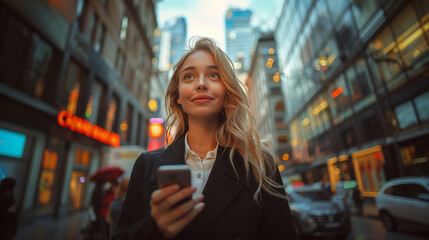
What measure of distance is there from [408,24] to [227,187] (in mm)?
16654

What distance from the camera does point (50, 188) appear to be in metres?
12.2

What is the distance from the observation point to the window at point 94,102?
50.7 ft

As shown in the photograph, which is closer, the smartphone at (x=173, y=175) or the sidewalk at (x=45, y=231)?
the smartphone at (x=173, y=175)

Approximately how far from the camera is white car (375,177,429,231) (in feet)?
21.9

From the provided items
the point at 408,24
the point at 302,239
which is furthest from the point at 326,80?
the point at 302,239

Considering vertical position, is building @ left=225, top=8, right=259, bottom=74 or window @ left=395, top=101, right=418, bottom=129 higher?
building @ left=225, top=8, right=259, bottom=74

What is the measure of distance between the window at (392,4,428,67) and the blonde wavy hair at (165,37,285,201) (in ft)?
47.9

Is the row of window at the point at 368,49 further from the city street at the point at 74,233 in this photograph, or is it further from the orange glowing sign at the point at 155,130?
the orange glowing sign at the point at 155,130

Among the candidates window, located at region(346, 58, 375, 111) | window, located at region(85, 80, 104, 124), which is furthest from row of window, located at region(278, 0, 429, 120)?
window, located at region(85, 80, 104, 124)

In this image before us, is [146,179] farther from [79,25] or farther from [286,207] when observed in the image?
[79,25]

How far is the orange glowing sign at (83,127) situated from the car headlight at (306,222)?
508 inches

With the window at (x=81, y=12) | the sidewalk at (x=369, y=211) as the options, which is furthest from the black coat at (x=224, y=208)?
the window at (x=81, y=12)

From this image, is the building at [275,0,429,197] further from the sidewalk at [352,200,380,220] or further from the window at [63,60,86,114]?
the window at [63,60,86,114]

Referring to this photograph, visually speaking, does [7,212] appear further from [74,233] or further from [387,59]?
[387,59]
